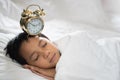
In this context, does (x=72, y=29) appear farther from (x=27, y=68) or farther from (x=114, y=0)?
(x=27, y=68)

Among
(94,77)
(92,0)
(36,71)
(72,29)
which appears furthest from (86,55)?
(92,0)

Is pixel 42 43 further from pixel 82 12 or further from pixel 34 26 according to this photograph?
pixel 82 12

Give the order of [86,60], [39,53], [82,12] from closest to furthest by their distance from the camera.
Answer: [86,60]
[39,53]
[82,12]

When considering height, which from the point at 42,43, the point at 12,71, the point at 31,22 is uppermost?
the point at 31,22

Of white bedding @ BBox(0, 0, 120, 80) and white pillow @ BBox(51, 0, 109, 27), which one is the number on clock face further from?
white pillow @ BBox(51, 0, 109, 27)

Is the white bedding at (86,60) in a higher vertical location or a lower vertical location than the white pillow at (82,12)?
lower

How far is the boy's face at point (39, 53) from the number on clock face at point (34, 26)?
0.13 feet

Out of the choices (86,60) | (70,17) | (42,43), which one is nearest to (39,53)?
(42,43)

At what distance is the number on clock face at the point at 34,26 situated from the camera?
1291 mm

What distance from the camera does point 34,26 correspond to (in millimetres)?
1311

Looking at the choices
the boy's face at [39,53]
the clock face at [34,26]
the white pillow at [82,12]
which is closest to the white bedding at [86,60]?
the boy's face at [39,53]

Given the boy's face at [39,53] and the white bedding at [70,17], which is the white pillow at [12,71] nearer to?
the boy's face at [39,53]

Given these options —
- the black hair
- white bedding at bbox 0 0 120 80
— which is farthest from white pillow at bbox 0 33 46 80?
white bedding at bbox 0 0 120 80

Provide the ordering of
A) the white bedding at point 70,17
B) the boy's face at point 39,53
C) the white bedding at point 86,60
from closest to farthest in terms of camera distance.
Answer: the white bedding at point 86,60
the boy's face at point 39,53
the white bedding at point 70,17
